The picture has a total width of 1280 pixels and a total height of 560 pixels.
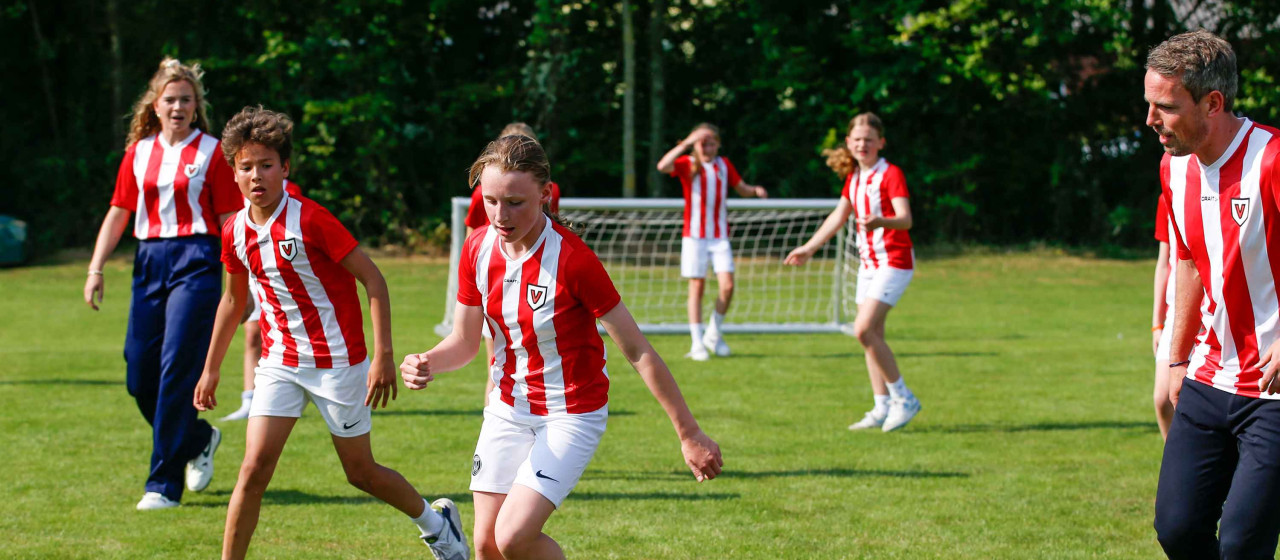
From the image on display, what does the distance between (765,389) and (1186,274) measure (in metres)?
5.72

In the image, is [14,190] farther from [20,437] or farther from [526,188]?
[526,188]

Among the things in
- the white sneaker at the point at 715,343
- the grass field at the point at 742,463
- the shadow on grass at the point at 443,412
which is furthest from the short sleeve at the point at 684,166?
the shadow on grass at the point at 443,412

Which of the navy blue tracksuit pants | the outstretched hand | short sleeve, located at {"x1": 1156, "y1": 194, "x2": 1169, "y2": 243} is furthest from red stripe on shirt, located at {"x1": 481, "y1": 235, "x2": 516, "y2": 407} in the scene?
short sleeve, located at {"x1": 1156, "y1": 194, "x2": 1169, "y2": 243}

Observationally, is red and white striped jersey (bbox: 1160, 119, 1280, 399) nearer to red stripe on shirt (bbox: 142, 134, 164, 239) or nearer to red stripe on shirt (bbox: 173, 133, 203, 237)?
red stripe on shirt (bbox: 173, 133, 203, 237)

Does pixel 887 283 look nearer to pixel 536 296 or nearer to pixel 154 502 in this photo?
pixel 154 502

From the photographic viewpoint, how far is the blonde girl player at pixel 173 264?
563 cm

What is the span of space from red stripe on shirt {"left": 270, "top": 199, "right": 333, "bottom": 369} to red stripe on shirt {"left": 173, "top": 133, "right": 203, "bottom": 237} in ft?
4.64

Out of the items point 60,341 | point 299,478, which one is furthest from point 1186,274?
point 60,341

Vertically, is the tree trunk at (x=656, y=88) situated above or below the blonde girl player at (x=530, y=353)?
above

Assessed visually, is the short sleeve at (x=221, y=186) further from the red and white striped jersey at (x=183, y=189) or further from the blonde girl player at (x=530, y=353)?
the blonde girl player at (x=530, y=353)

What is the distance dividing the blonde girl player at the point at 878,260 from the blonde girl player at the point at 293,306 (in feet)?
12.4

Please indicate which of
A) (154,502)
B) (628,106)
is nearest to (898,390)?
(154,502)

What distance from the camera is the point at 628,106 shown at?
22.2 meters

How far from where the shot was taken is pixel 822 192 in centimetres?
2347
